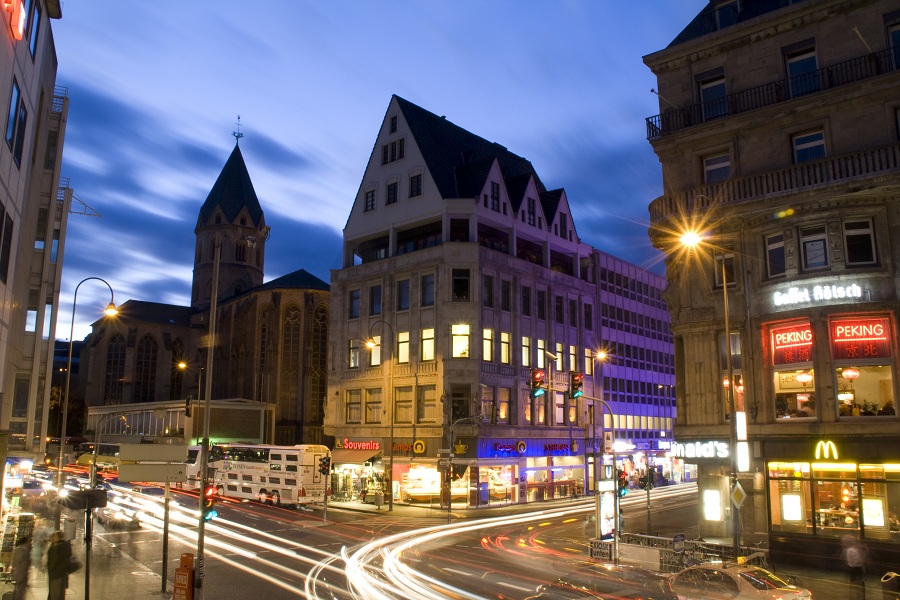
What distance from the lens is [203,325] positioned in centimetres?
11788

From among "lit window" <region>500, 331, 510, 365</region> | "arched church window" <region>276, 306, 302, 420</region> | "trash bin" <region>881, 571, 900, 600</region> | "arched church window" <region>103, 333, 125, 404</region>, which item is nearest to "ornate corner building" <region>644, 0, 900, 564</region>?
"trash bin" <region>881, 571, 900, 600</region>

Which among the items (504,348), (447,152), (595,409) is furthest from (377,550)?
(595,409)

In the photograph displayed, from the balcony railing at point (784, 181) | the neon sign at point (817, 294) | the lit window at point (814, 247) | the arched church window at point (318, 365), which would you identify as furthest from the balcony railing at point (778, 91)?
the arched church window at point (318, 365)

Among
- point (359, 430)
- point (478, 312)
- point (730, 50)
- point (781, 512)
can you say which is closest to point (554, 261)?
point (478, 312)

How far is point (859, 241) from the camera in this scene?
26953mm

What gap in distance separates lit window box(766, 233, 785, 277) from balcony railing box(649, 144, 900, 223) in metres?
1.77

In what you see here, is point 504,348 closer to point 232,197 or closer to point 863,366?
point 863,366

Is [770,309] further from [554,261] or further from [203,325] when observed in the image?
[203,325]

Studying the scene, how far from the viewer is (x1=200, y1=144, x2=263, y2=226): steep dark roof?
409 ft

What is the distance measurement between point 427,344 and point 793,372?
30.5m

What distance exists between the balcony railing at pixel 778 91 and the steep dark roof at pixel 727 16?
326 cm

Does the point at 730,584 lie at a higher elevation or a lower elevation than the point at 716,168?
lower

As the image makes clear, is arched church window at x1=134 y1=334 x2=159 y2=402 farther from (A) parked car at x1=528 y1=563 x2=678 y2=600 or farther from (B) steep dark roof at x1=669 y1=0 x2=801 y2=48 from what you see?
(A) parked car at x1=528 y1=563 x2=678 y2=600

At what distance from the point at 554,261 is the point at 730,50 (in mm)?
36060
